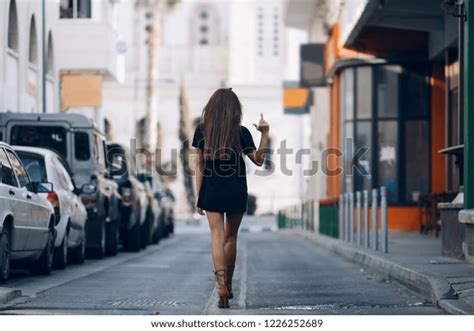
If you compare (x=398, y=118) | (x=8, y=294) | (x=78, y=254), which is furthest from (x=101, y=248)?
(x=398, y=118)

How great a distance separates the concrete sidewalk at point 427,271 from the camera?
1224 centimetres

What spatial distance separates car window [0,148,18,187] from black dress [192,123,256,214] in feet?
11.6

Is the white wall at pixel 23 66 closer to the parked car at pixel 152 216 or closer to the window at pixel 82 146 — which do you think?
the parked car at pixel 152 216

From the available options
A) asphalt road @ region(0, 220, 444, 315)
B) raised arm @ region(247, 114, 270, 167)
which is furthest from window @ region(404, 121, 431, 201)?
raised arm @ region(247, 114, 270, 167)

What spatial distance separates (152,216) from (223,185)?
18.3 metres

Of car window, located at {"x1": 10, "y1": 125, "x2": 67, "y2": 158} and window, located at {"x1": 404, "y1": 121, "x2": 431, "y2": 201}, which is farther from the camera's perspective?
window, located at {"x1": 404, "y1": 121, "x2": 431, "y2": 201}

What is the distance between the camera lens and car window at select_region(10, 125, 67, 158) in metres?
21.5

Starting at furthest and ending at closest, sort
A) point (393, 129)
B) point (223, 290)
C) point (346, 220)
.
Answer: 1. point (393, 129)
2. point (346, 220)
3. point (223, 290)

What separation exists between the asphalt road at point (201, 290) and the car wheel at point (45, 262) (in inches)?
6.3

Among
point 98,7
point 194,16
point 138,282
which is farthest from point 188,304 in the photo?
point 194,16

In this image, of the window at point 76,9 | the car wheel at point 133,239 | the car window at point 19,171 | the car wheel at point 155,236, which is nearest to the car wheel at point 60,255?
the car window at point 19,171

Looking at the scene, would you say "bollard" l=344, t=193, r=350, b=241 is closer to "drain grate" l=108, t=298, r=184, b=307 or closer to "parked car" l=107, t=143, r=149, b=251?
"parked car" l=107, t=143, r=149, b=251

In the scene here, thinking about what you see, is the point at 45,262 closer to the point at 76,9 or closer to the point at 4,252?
the point at 4,252

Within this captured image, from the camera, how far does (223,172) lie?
11781 millimetres
